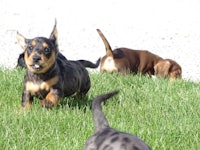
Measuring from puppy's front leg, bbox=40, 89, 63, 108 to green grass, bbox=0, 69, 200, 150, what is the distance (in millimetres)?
70

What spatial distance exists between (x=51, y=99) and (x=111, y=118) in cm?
67

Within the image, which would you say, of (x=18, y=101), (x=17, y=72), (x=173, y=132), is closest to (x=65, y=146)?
(x=173, y=132)

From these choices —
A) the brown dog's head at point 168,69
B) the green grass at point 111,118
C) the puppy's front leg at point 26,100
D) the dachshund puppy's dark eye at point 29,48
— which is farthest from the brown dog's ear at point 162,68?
the dachshund puppy's dark eye at point 29,48

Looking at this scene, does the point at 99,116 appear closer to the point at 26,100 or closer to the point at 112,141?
the point at 112,141

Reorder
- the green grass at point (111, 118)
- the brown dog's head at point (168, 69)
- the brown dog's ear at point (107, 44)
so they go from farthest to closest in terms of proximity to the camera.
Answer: the brown dog's head at point (168, 69)
the brown dog's ear at point (107, 44)
the green grass at point (111, 118)

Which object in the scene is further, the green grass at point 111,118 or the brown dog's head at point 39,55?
the brown dog's head at point 39,55

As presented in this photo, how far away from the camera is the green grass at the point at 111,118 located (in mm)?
4406

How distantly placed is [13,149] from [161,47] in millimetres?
8809

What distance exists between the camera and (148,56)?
413 inches

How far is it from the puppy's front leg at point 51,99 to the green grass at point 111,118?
7 cm

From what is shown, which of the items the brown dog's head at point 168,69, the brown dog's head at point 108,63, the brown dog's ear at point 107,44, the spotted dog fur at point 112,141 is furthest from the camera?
the brown dog's head at point 168,69

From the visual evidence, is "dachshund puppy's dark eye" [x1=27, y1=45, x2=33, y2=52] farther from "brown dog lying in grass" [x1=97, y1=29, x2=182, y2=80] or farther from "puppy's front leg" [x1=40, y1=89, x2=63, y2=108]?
"brown dog lying in grass" [x1=97, y1=29, x2=182, y2=80]

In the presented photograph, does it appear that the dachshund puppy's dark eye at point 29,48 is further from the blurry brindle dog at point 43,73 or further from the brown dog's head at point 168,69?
the brown dog's head at point 168,69

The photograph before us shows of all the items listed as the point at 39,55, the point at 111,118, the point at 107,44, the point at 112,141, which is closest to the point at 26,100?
the point at 39,55
